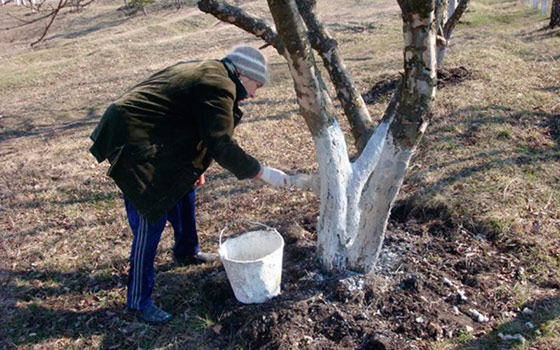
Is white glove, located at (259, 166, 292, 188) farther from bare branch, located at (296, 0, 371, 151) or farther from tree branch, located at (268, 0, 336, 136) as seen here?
bare branch, located at (296, 0, 371, 151)

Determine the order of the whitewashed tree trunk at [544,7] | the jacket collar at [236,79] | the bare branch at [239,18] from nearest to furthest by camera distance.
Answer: the jacket collar at [236,79]
the bare branch at [239,18]
the whitewashed tree trunk at [544,7]

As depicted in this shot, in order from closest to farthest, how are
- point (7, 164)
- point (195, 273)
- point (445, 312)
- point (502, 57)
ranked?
1. point (445, 312)
2. point (195, 273)
3. point (7, 164)
4. point (502, 57)

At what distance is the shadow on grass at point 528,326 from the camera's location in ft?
8.34

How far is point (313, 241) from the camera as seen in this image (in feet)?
11.7

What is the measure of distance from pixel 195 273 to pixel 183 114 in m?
1.34

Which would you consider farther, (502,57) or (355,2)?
(355,2)

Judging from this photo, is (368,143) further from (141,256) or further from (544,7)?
(544,7)

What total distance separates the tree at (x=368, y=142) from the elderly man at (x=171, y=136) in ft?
1.09

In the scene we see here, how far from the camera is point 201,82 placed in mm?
2605

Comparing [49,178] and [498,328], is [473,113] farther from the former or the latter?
[49,178]

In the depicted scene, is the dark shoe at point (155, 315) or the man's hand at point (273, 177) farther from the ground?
the man's hand at point (273, 177)

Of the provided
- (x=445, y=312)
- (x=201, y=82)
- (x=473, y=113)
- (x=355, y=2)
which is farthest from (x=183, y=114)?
(x=355, y=2)

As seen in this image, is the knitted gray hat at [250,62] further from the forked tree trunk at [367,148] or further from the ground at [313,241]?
the ground at [313,241]

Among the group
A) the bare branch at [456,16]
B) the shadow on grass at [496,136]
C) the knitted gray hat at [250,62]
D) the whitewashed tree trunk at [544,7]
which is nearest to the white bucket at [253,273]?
the knitted gray hat at [250,62]
